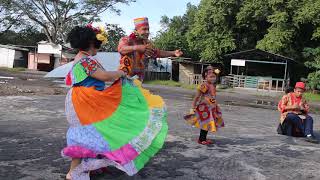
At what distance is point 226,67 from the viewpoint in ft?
126

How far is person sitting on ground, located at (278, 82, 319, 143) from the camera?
332 inches

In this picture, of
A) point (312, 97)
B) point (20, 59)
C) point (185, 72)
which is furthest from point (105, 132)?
point (20, 59)

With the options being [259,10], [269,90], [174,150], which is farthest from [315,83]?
[174,150]

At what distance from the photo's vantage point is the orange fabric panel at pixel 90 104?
13.9 feet

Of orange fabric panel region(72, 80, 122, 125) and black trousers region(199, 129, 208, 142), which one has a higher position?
orange fabric panel region(72, 80, 122, 125)

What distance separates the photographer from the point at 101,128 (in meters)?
4.23

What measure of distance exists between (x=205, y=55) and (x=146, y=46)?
30.3 metres

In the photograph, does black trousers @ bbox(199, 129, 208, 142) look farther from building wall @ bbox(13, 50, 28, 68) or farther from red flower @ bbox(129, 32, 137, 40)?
building wall @ bbox(13, 50, 28, 68)

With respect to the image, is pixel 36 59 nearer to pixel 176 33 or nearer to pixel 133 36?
pixel 176 33

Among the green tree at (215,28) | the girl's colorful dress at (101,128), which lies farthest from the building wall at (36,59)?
the girl's colorful dress at (101,128)

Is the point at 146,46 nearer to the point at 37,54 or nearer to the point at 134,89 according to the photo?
the point at 134,89

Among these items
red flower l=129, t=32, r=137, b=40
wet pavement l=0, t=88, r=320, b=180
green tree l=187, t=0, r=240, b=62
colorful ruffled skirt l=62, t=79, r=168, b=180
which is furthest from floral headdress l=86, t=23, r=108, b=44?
green tree l=187, t=0, r=240, b=62

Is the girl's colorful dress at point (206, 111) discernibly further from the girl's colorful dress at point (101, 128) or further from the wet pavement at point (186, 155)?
the girl's colorful dress at point (101, 128)

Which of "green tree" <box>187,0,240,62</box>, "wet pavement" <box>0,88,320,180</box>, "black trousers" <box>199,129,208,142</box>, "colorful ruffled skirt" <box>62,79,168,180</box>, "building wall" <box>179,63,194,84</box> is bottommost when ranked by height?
"wet pavement" <box>0,88,320,180</box>
